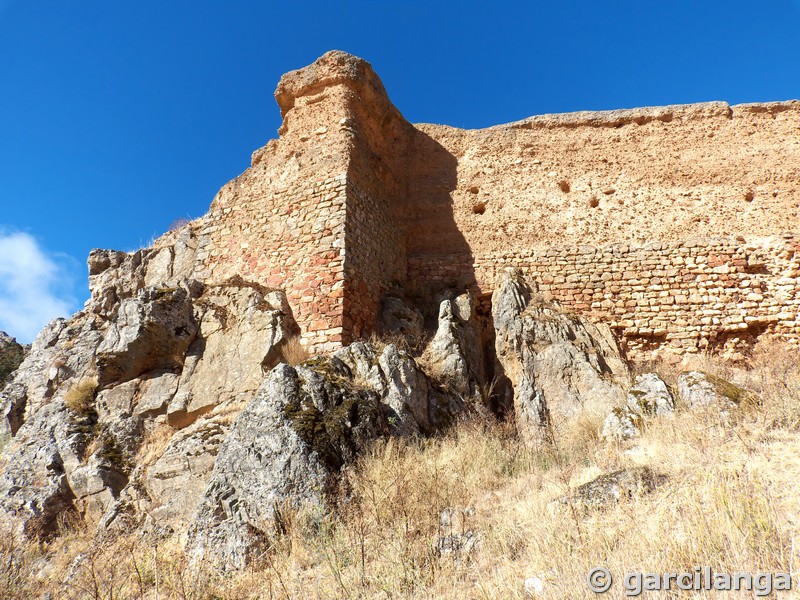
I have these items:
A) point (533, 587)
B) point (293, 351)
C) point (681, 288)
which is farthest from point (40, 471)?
point (681, 288)

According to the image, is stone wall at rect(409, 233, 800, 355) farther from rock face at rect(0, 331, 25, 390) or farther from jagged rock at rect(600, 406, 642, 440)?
rock face at rect(0, 331, 25, 390)

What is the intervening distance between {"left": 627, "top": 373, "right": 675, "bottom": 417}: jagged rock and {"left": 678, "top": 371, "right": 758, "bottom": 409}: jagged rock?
0.61 ft

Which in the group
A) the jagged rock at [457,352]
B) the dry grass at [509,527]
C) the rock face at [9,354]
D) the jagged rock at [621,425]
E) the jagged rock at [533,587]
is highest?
the rock face at [9,354]

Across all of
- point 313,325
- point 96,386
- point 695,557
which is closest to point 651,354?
point 313,325

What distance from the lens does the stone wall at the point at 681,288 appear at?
33.0 ft

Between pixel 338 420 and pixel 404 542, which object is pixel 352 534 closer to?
pixel 404 542

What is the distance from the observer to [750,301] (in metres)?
10.2

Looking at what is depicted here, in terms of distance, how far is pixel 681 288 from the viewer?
34.1 ft

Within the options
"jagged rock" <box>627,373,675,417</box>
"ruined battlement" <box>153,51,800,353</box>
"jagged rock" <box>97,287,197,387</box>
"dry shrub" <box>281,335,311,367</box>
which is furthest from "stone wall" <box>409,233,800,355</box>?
"jagged rock" <box>97,287,197,387</box>

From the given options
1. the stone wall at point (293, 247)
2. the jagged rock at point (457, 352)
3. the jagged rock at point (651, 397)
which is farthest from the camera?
the stone wall at point (293, 247)

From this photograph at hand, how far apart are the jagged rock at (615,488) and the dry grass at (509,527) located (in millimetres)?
111

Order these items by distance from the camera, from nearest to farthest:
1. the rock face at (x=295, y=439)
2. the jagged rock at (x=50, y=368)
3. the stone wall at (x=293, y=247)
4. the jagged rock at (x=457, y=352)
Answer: the rock face at (x=295, y=439) < the jagged rock at (x=457, y=352) < the stone wall at (x=293, y=247) < the jagged rock at (x=50, y=368)

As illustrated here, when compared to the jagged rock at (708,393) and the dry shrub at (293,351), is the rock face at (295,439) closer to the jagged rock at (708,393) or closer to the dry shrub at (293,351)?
the dry shrub at (293,351)

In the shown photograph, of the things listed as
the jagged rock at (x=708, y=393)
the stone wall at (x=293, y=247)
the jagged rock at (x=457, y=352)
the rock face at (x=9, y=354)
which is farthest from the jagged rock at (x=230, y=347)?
the rock face at (x=9, y=354)
